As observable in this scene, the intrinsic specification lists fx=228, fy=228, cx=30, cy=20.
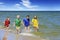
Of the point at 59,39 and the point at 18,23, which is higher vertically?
the point at 18,23

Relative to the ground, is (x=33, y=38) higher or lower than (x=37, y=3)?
lower

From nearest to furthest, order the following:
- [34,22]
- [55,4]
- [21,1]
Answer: [34,22] < [21,1] < [55,4]

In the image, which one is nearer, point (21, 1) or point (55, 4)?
point (21, 1)

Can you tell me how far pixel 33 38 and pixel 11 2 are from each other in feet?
23.5

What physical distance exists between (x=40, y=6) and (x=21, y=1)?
2.79 meters

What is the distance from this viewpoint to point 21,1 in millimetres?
14039

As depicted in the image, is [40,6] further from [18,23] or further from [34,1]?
[18,23]

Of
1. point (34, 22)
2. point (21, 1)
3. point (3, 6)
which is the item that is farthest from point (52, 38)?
point (3, 6)

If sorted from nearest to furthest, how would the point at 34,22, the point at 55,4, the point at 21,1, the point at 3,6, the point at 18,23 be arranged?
the point at 18,23
the point at 34,22
the point at 21,1
the point at 3,6
the point at 55,4

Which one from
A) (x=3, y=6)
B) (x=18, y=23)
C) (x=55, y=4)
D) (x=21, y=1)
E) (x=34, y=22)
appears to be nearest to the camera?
(x=18, y=23)

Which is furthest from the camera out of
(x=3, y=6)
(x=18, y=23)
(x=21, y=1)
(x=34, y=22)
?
(x=3, y=6)

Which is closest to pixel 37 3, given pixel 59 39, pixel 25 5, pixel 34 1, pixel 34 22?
pixel 34 1

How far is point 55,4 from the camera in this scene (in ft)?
53.7

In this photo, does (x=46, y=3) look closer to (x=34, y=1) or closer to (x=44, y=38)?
(x=34, y=1)
